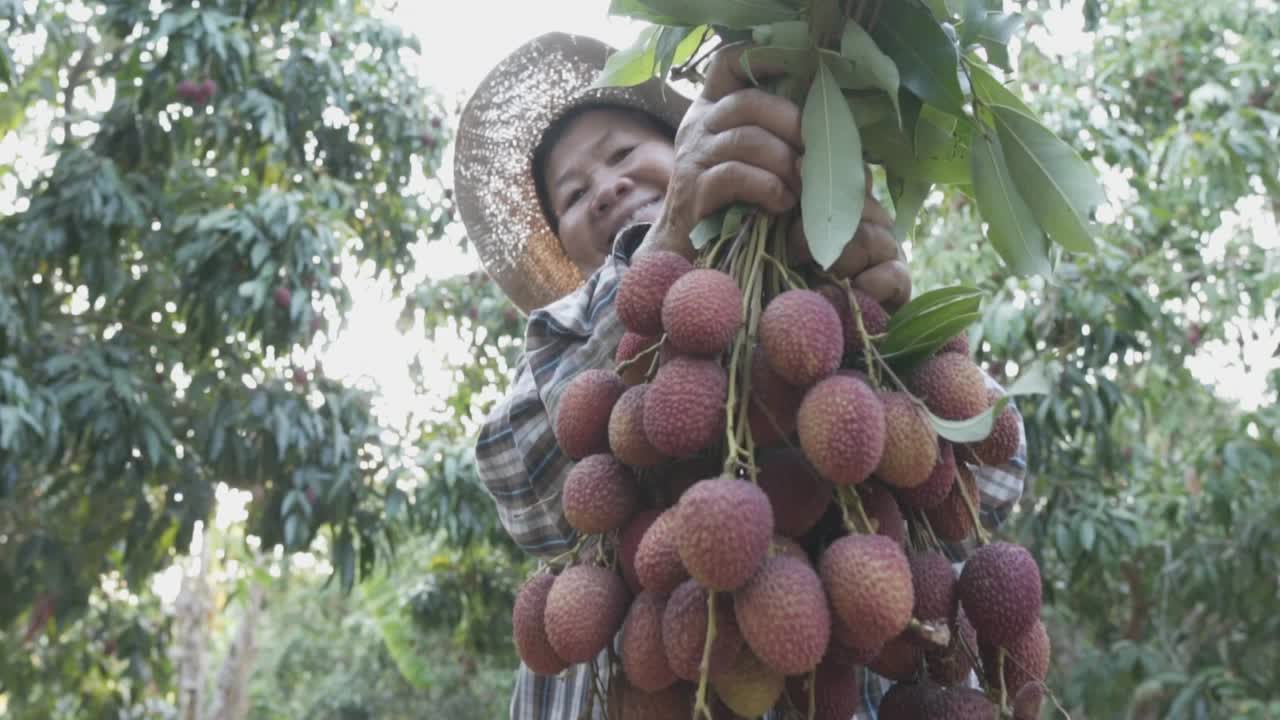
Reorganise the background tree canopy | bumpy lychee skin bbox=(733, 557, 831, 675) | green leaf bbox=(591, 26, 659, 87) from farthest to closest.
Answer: the background tree canopy
green leaf bbox=(591, 26, 659, 87)
bumpy lychee skin bbox=(733, 557, 831, 675)

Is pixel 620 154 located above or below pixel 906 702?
above

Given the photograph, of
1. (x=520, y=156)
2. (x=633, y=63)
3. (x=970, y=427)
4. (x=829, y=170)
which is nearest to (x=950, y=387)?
(x=970, y=427)

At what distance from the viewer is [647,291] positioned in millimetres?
790

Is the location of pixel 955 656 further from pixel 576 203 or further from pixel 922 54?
pixel 576 203

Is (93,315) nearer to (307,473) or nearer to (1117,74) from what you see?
(307,473)

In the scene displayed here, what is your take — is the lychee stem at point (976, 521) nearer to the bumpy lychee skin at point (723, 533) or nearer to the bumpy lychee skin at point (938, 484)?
the bumpy lychee skin at point (938, 484)

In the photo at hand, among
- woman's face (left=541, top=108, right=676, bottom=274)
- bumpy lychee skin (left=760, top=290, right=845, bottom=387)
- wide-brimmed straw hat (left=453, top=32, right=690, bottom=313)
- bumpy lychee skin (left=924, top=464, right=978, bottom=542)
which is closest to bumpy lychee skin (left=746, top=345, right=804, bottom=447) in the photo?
bumpy lychee skin (left=760, top=290, right=845, bottom=387)

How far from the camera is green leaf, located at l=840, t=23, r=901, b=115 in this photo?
786mm

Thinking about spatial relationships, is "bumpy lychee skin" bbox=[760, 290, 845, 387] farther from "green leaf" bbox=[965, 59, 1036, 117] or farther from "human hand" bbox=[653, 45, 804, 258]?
"green leaf" bbox=[965, 59, 1036, 117]

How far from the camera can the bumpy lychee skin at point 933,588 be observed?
2.31 feet

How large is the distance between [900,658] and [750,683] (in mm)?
120

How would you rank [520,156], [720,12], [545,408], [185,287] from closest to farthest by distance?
1. [720,12]
2. [545,408]
3. [520,156]
4. [185,287]

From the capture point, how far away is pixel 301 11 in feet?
12.4

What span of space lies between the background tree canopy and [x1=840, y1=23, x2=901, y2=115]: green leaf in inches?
88.1
